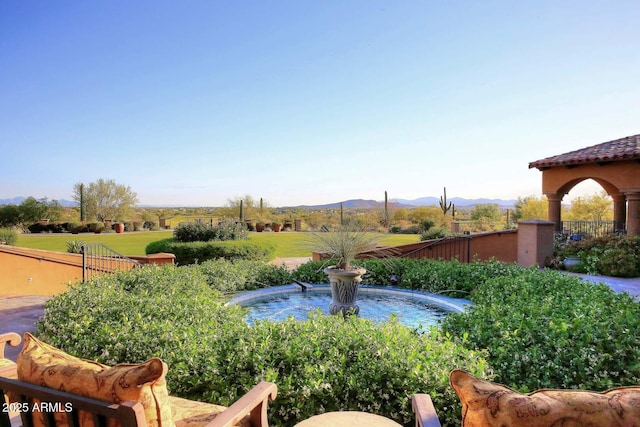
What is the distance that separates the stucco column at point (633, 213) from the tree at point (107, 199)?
30961mm

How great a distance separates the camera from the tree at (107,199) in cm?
3003

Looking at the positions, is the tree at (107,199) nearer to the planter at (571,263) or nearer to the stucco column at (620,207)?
the planter at (571,263)

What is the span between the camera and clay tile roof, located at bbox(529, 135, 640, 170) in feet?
33.6

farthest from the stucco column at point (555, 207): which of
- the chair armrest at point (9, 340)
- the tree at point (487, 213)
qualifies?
the chair armrest at point (9, 340)

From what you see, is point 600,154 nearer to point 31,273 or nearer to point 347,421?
point 347,421

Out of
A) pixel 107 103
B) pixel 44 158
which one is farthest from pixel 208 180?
pixel 107 103

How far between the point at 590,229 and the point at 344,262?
10.6 meters

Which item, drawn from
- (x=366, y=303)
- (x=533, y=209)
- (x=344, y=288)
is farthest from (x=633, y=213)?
(x=533, y=209)

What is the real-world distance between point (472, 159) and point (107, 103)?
1387cm

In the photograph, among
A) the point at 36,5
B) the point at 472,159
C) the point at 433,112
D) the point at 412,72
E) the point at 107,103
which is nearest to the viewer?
the point at 36,5

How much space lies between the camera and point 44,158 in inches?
591

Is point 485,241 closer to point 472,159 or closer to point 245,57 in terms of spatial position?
point 472,159

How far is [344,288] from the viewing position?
548cm

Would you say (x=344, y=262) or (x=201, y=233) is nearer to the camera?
(x=344, y=262)
